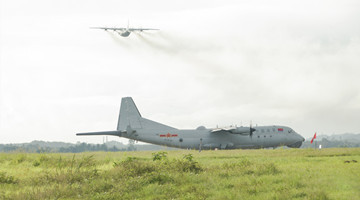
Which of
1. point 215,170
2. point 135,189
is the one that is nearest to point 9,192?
point 135,189

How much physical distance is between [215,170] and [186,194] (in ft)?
16.4

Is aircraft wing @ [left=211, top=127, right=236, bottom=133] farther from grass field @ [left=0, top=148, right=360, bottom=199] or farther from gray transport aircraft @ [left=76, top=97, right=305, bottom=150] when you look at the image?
grass field @ [left=0, top=148, right=360, bottom=199]

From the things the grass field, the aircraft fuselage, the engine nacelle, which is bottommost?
the grass field

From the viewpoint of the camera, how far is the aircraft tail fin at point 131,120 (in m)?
53.5

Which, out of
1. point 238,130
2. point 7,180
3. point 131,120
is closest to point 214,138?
point 238,130

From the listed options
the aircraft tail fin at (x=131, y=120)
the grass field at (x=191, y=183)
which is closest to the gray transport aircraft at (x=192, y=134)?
the aircraft tail fin at (x=131, y=120)

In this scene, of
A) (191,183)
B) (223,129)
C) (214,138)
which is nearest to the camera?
(191,183)

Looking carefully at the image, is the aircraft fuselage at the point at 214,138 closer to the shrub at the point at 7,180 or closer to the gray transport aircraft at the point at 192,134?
the gray transport aircraft at the point at 192,134

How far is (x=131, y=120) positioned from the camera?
54.0 meters

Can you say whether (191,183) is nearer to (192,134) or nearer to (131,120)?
(192,134)

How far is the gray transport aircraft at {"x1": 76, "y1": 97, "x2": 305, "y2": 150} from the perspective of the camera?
174 feet

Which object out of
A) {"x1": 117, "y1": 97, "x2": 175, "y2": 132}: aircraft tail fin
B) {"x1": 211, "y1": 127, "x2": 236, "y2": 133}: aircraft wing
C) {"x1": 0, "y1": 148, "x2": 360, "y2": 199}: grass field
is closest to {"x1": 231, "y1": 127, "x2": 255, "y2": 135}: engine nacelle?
{"x1": 211, "y1": 127, "x2": 236, "y2": 133}: aircraft wing

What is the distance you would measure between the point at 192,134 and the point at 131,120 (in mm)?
8134

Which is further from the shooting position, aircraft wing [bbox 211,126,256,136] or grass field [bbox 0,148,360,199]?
aircraft wing [bbox 211,126,256,136]
